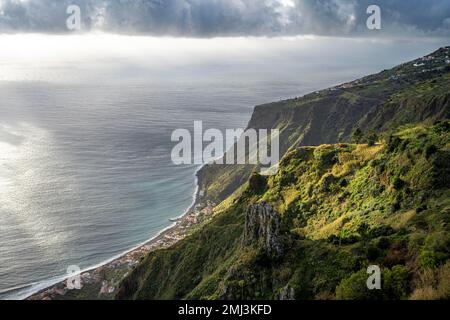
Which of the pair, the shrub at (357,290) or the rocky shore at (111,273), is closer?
the shrub at (357,290)

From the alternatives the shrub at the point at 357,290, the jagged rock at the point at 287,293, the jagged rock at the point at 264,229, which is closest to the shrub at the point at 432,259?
the shrub at the point at 357,290

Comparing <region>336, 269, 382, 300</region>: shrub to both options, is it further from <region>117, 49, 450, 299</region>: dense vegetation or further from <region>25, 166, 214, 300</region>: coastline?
<region>25, 166, 214, 300</region>: coastline

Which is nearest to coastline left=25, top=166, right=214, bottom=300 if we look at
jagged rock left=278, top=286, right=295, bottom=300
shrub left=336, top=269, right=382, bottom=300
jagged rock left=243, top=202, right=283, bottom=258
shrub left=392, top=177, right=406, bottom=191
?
jagged rock left=243, top=202, right=283, bottom=258

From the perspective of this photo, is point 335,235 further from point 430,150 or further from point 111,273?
point 111,273

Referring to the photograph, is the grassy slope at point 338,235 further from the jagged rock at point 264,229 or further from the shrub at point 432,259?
the jagged rock at point 264,229

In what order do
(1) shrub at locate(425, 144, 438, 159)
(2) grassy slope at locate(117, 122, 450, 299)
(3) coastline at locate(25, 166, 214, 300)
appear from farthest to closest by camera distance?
(3) coastline at locate(25, 166, 214, 300)
(1) shrub at locate(425, 144, 438, 159)
(2) grassy slope at locate(117, 122, 450, 299)
